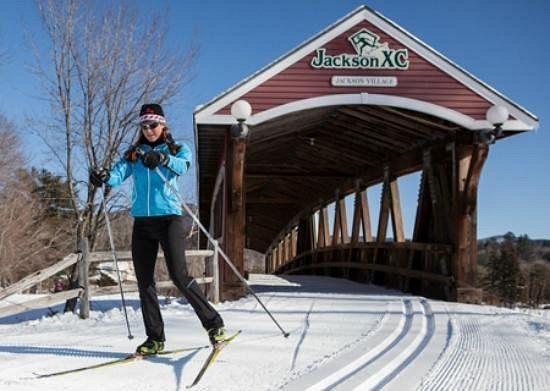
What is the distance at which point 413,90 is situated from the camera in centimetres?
791

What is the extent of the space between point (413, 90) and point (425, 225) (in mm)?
2866

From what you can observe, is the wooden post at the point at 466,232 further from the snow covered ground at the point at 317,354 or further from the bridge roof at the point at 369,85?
the snow covered ground at the point at 317,354

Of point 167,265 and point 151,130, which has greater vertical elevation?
point 151,130

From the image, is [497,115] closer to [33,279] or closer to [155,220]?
[155,220]

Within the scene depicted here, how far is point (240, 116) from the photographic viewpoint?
24.8ft

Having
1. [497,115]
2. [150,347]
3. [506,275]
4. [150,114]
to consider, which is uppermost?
[497,115]

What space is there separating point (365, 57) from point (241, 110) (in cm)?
205

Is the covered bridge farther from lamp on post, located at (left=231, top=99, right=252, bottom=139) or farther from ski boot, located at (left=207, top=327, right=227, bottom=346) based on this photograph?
ski boot, located at (left=207, top=327, right=227, bottom=346)

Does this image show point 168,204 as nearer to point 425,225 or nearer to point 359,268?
point 425,225

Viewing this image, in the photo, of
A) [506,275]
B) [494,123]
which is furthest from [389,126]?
[506,275]

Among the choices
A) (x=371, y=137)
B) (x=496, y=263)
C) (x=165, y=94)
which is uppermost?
(x=165, y=94)

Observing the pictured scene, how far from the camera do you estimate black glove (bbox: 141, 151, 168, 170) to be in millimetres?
3277

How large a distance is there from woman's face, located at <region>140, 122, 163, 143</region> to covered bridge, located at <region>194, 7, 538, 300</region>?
3.98 meters

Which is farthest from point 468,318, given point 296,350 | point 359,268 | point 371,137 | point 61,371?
point 359,268
